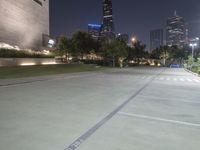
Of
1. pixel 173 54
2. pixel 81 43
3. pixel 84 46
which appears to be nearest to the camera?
pixel 81 43

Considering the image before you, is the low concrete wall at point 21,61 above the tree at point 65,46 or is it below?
below

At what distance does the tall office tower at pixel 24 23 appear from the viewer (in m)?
43.3

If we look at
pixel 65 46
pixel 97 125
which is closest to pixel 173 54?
pixel 65 46

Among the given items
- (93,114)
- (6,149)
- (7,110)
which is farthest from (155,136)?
(7,110)

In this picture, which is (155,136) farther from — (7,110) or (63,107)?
(7,110)

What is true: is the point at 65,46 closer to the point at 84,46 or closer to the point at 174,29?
the point at 84,46

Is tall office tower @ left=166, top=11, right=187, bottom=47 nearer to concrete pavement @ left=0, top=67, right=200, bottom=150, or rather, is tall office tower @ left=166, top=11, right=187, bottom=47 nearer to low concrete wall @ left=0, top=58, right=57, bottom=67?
low concrete wall @ left=0, top=58, right=57, bottom=67

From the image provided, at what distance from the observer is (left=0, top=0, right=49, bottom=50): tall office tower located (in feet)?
142

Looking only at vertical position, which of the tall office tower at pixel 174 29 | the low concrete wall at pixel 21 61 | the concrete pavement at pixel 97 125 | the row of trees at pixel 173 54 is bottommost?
the concrete pavement at pixel 97 125

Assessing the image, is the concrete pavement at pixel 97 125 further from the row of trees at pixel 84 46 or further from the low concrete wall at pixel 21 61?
the row of trees at pixel 84 46

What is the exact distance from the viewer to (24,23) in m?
50.2

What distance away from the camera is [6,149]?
16.2 ft

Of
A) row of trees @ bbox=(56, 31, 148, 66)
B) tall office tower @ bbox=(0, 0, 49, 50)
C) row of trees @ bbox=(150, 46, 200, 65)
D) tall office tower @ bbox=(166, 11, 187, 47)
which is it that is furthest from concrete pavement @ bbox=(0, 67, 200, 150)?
tall office tower @ bbox=(166, 11, 187, 47)

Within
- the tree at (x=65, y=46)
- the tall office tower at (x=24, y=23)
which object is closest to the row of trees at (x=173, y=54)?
the tree at (x=65, y=46)
